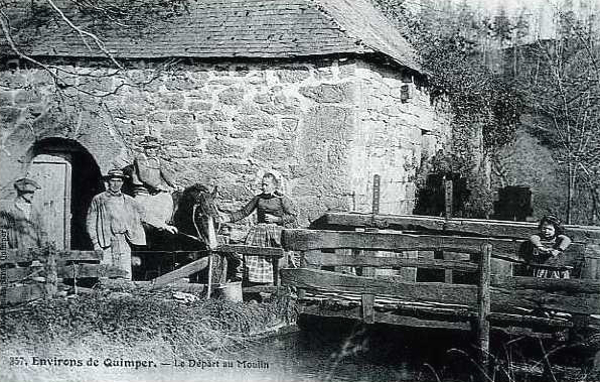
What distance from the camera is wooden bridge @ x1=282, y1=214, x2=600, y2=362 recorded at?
5.77 metres

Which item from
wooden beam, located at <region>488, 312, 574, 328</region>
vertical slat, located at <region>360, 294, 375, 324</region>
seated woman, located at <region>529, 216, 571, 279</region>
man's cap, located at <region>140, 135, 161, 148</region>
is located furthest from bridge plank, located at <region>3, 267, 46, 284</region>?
seated woman, located at <region>529, 216, 571, 279</region>

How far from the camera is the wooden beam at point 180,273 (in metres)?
6.85

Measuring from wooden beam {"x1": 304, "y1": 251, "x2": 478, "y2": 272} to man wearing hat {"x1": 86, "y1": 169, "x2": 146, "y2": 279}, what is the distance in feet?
7.06

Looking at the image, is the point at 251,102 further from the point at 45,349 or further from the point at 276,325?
the point at 45,349

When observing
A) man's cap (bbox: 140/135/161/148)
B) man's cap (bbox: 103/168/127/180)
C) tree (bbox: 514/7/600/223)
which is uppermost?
tree (bbox: 514/7/600/223)

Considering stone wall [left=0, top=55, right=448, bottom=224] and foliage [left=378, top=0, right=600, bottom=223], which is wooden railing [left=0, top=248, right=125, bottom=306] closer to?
stone wall [left=0, top=55, right=448, bottom=224]

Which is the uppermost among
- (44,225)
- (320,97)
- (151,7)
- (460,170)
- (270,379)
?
(151,7)

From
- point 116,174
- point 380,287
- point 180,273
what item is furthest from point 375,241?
point 116,174

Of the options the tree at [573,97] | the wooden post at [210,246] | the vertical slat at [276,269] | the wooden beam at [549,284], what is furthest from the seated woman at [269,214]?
the tree at [573,97]

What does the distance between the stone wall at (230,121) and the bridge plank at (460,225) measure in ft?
1.08

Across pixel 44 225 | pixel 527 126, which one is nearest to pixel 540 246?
pixel 44 225

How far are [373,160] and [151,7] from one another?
3238 mm

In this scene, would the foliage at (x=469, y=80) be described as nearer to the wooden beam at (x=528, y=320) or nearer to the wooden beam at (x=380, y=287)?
the wooden beam at (x=380, y=287)

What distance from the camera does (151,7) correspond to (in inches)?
331
